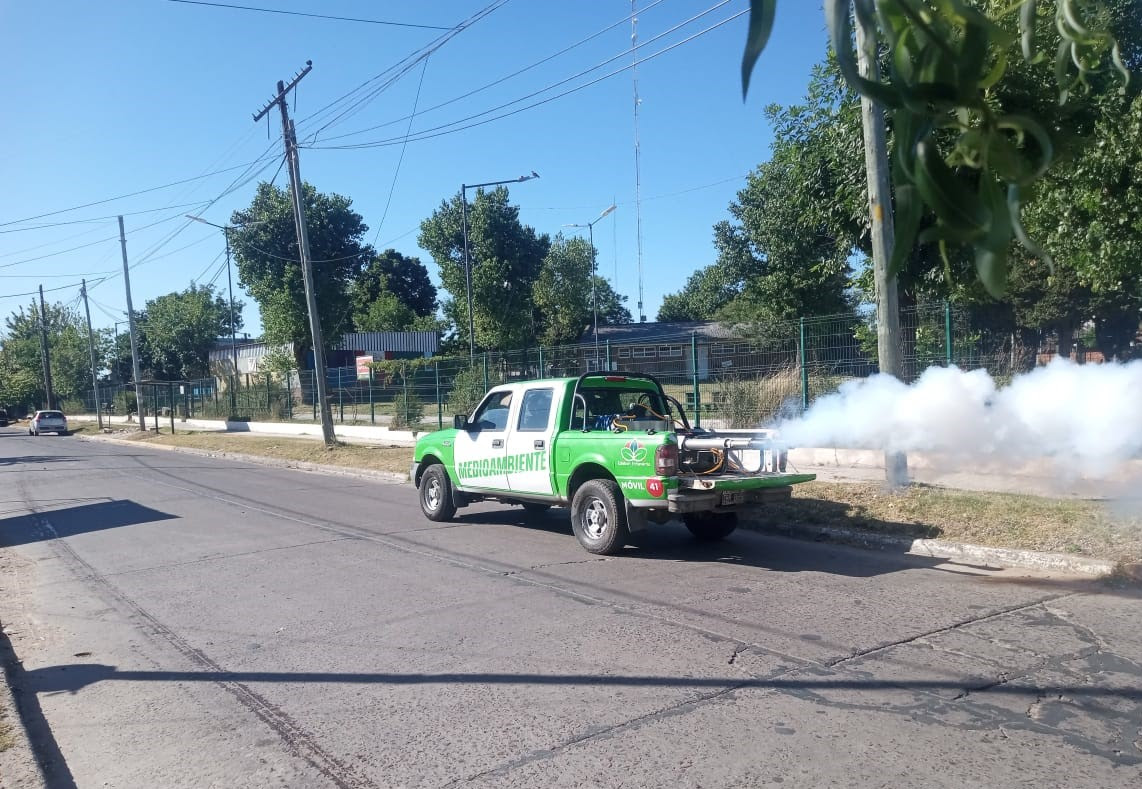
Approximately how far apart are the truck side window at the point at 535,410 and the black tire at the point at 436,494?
72.5 inches

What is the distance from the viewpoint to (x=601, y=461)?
9.71m

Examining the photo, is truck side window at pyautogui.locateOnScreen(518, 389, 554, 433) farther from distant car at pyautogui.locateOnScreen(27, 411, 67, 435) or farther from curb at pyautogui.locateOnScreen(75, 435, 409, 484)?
distant car at pyautogui.locateOnScreen(27, 411, 67, 435)

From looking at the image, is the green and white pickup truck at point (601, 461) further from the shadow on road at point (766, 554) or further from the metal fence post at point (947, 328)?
the metal fence post at point (947, 328)

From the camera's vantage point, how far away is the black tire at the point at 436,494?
12.4m

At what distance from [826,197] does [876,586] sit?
8.78m

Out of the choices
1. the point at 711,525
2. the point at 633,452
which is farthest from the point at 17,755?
the point at 711,525

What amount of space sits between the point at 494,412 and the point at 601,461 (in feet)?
8.39

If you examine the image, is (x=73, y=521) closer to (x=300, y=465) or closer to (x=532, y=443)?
(x=532, y=443)

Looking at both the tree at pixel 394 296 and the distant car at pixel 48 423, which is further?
the tree at pixel 394 296

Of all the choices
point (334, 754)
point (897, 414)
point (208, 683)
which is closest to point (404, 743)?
point (334, 754)

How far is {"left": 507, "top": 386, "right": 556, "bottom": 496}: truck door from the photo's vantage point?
1066cm

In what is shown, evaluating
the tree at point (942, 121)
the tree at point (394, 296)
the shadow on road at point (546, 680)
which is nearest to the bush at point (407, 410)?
the shadow on road at point (546, 680)

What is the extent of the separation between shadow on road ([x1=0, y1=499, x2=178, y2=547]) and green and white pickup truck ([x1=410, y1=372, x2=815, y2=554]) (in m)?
4.96

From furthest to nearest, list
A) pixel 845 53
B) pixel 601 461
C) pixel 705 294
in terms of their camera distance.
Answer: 1. pixel 705 294
2. pixel 601 461
3. pixel 845 53
